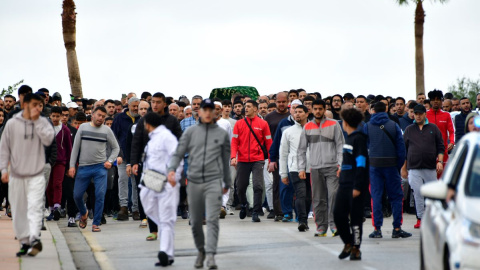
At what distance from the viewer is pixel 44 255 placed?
12.5m

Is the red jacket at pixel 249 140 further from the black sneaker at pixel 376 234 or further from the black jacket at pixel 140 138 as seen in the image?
the black sneaker at pixel 376 234

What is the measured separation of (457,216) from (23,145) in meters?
6.57

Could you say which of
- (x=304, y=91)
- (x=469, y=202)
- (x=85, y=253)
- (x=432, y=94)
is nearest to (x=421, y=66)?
(x=304, y=91)

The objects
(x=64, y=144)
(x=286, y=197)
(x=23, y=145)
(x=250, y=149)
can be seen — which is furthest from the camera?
(x=250, y=149)

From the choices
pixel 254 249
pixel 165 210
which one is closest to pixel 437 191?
pixel 165 210

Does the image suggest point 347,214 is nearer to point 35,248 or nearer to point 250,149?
point 35,248

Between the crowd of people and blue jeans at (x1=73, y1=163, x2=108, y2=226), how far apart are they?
2 cm

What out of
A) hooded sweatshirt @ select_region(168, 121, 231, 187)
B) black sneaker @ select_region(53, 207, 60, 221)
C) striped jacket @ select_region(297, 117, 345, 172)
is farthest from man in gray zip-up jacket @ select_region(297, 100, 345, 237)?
black sneaker @ select_region(53, 207, 60, 221)

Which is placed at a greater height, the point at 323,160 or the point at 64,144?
the point at 64,144

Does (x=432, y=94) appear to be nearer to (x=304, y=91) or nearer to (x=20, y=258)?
(x=304, y=91)

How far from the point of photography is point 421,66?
41.8 meters

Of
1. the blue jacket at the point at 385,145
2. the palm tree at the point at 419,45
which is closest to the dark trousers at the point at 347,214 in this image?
the blue jacket at the point at 385,145

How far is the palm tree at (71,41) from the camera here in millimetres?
35688

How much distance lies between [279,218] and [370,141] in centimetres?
344
